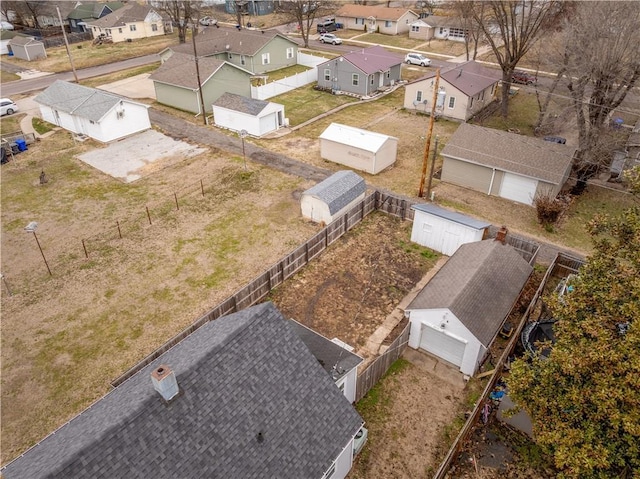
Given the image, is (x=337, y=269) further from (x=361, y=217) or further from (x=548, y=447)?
(x=548, y=447)

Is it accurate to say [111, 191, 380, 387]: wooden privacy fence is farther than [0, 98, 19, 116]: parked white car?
No

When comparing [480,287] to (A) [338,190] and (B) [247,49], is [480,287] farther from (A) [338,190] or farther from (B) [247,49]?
(B) [247,49]

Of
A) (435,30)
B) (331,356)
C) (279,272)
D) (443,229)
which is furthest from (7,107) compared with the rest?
(435,30)

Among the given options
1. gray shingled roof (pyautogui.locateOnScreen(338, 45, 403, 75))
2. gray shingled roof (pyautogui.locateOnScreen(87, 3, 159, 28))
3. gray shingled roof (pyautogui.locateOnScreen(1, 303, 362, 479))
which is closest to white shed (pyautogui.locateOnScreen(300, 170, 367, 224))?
gray shingled roof (pyautogui.locateOnScreen(1, 303, 362, 479))

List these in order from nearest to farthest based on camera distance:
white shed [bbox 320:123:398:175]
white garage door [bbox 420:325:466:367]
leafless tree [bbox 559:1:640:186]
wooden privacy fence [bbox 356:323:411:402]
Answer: wooden privacy fence [bbox 356:323:411:402], white garage door [bbox 420:325:466:367], leafless tree [bbox 559:1:640:186], white shed [bbox 320:123:398:175]

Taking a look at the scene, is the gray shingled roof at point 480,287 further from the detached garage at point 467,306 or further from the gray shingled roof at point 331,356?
the gray shingled roof at point 331,356

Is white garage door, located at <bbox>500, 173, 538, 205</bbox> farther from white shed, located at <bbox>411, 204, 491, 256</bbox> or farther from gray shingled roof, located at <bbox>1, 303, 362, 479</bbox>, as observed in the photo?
gray shingled roof, located at <bbox>1, 303, 362, 479</bbox>
